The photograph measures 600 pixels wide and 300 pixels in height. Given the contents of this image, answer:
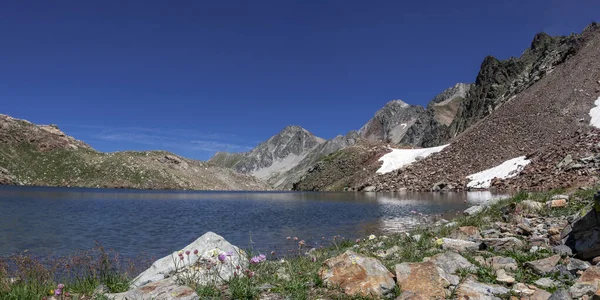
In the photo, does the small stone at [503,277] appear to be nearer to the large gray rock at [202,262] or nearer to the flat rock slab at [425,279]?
the flat rock slab at [425,279]

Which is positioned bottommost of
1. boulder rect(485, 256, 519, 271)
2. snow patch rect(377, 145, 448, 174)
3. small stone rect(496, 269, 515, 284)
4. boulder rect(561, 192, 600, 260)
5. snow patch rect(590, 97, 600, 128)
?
small stone rect(496, 269, 515, 284)

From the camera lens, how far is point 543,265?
305 inches

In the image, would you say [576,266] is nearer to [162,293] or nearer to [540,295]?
[540,295]

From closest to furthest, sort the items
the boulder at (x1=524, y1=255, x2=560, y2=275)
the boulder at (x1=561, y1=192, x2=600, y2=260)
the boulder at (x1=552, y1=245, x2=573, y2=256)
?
the boulder at (x1=524, y1=255, x2=560, y2=275)
the boulder at (x1=561, y1=192, x2=600, y2=260)
the boulder at (x1=552, y1=245, x2=573, y2=256)

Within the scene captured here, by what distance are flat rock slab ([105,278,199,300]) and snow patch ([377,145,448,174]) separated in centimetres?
9707

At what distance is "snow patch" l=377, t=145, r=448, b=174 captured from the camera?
328 ft

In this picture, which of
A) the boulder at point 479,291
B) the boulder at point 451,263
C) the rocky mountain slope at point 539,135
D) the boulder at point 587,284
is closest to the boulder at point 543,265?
the boulder at point 587,284

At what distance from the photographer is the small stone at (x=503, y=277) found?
22.9 feet

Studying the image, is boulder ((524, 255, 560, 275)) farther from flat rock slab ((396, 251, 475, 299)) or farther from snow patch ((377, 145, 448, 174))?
snow patch ((377, 145, 448, 174))

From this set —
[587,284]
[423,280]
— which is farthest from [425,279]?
[587,284]

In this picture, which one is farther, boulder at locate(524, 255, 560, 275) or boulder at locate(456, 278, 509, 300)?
boulder at locate(524, 255, 560, 275)

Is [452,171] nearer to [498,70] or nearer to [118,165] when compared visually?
[498,70]

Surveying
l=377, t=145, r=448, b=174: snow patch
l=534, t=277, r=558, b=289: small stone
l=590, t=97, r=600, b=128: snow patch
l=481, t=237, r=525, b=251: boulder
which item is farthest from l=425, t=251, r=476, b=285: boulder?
l=377, t=145, r=448, b=174: snow patch

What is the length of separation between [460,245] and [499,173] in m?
66.6
